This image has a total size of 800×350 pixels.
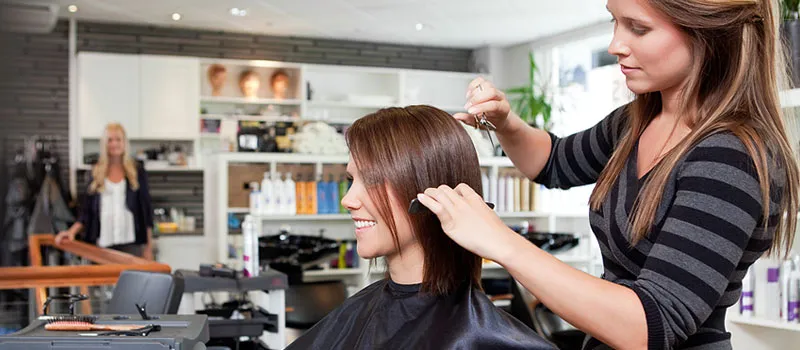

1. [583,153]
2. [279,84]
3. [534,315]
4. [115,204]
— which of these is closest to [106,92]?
[279,84]

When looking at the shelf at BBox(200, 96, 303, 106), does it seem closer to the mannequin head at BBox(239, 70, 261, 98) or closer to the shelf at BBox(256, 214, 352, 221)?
the mannequin head at BBox(239, 70, 261, 98)

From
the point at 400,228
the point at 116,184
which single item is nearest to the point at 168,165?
the point at 116,184

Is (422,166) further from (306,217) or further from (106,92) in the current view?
(106,92)

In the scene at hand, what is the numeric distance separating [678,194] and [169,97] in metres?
7.55

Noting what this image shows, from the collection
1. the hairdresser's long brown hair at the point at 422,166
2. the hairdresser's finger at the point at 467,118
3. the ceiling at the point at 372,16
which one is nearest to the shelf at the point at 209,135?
the ceiling at the point at 372,16

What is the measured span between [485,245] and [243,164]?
4.51 metres

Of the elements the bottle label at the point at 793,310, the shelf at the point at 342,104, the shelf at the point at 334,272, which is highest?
the shelf at the point at 342,104

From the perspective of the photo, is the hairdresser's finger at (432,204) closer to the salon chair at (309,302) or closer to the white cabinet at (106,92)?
the salon chair at (309,302)

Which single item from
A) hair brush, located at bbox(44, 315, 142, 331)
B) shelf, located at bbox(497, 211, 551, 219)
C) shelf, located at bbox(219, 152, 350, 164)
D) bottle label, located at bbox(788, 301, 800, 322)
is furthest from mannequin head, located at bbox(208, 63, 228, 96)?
hair brush, located at bbox(44, 315, 142, 331)

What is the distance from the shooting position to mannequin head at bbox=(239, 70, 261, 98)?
8.53 m

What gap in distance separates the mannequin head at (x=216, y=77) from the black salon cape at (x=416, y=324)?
6.91m

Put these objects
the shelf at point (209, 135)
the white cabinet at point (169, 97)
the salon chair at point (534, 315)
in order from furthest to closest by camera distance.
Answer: the shelf at point (209, 135)
the white cabinet at point (169, 97)
the salon chair at point (534, 315)

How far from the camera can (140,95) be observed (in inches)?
318

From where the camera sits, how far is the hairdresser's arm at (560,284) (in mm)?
982
